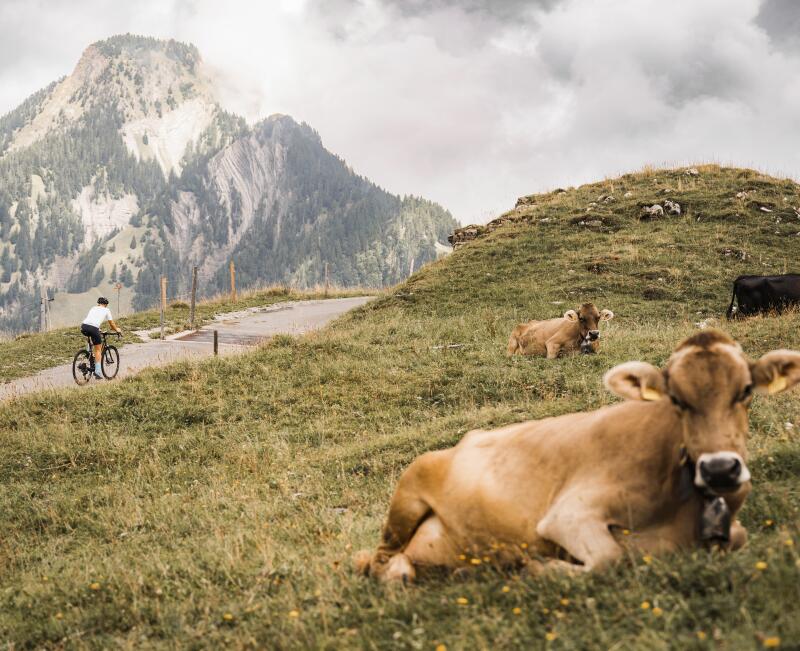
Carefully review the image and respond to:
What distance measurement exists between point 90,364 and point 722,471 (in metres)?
22.2

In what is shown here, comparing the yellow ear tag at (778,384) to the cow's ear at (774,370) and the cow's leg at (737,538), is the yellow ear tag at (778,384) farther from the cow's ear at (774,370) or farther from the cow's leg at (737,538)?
the cow's leg at (737,538)

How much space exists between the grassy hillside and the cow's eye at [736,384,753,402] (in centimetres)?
88

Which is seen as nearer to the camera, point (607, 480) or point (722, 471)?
point (722, 471)

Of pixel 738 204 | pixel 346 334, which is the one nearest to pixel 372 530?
pixel 346 334

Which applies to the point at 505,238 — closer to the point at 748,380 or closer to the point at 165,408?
the point at 165,408

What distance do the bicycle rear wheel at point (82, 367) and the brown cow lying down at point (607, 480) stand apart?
19344mm

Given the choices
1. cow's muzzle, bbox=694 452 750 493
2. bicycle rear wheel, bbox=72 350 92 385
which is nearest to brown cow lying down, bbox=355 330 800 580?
cow's muzzle, bbox=694 452 750 493

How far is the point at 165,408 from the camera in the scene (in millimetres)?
15195

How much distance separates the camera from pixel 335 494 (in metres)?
9.07

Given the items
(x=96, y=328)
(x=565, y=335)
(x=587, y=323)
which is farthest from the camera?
(x=96, y=328)

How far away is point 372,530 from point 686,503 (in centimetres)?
365

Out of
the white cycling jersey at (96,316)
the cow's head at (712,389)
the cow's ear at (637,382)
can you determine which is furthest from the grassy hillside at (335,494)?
the white cycling jersey at (96,316)

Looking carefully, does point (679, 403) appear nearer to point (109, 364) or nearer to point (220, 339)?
point (109, 364)

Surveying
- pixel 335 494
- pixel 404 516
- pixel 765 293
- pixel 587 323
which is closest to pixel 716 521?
pixel 404 516
